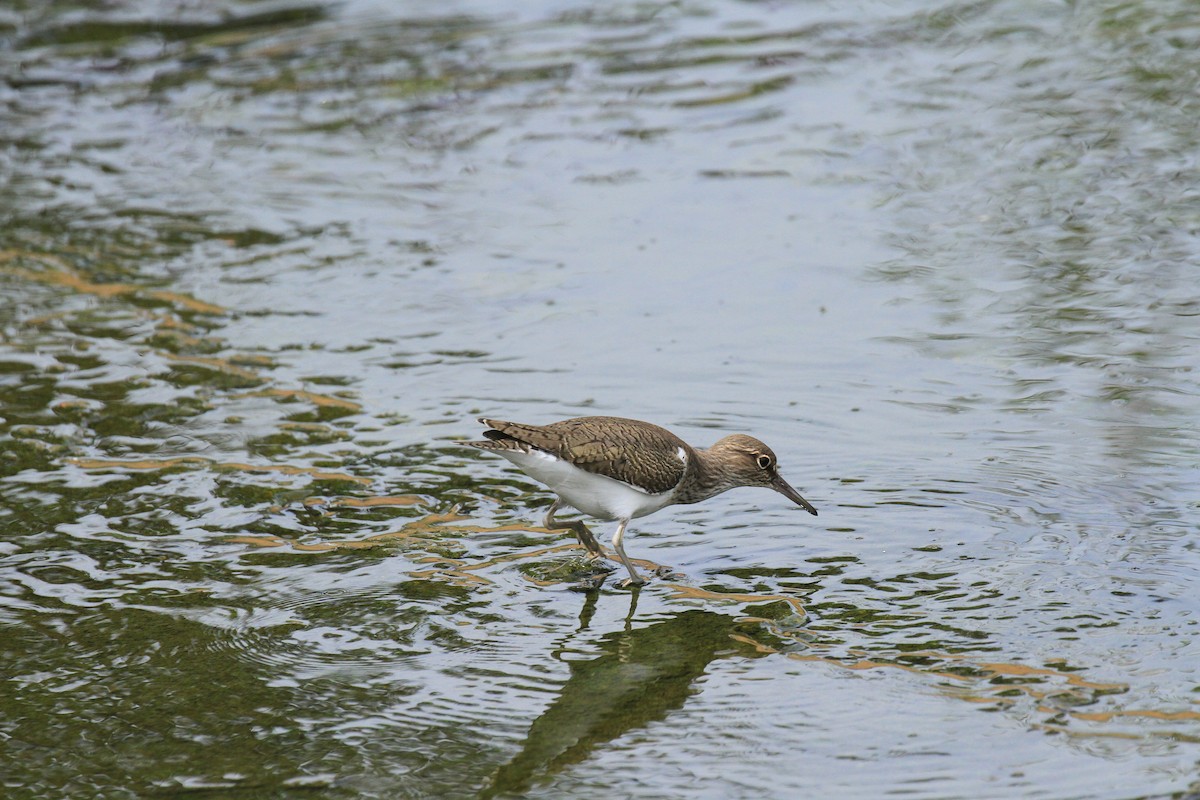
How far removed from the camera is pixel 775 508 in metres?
9.67

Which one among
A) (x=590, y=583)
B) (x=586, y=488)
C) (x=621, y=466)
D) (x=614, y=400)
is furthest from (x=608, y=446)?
(x=614, y=400)

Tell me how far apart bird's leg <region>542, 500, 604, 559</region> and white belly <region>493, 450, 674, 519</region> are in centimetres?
17

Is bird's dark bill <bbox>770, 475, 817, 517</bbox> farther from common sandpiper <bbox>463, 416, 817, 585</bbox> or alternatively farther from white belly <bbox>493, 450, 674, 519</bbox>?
white belly <bbox>493, 450, 674, 519</bbox>

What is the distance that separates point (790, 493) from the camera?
30.0ft

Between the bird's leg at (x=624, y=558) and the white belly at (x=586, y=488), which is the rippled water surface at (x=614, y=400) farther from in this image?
the white belly at (x=586, y=488)

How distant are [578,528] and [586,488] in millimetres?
450

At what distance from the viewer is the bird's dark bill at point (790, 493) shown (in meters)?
9.05

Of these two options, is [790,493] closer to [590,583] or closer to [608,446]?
[608,446]

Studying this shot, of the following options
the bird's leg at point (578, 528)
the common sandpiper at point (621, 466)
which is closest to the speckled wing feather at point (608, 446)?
the common sandpiper at point (621, 466)

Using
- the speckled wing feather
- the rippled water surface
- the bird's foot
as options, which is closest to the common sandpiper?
the speckled wing feather

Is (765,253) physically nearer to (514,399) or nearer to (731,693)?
(514,399)

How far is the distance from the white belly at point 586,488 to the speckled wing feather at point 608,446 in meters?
0.04

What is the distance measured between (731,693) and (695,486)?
6.60ft

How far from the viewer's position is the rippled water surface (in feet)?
23.3
